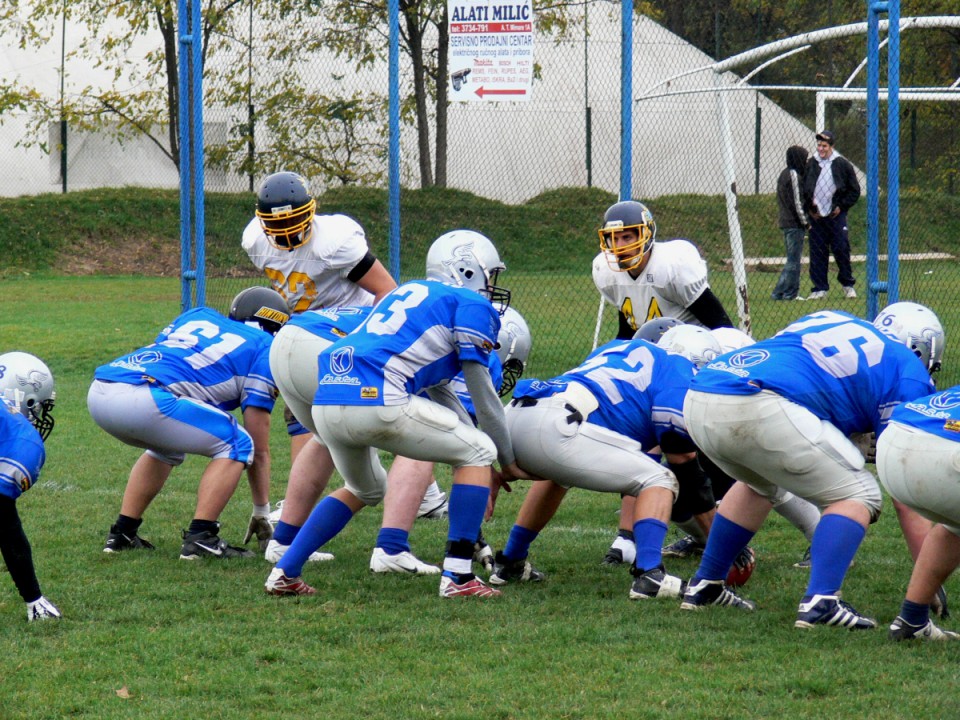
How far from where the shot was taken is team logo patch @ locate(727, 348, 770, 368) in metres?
4.49

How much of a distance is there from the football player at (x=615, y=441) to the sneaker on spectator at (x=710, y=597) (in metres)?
0.19

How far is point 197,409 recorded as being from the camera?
5695mm

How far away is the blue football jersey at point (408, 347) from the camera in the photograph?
4.79m

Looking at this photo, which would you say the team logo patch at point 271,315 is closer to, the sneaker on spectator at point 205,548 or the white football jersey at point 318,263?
the white football jersey at point 318,263

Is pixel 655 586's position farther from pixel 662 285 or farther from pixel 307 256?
pixel 307 256

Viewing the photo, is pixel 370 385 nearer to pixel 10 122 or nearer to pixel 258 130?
pixel 258 130

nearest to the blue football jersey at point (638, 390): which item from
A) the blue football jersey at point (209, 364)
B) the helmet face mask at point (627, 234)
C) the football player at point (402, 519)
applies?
the football player at point (402, 519)

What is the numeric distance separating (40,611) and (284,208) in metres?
2.47

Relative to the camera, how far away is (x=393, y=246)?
8867 millimetres

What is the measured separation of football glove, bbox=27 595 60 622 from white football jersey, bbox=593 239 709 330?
332 cm

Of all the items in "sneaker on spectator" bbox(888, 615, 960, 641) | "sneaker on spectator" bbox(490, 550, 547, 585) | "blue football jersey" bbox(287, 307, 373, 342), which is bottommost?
"sneaker on spectator" bbox(490, 550, 547, 585)

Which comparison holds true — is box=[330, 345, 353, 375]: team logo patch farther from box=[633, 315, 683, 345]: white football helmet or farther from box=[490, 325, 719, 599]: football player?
box=[633, 315, 683, 345]: white football helmet

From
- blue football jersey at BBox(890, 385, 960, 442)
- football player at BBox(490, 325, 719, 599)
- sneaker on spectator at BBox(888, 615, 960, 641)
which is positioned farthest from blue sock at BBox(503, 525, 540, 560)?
blue football jersey at BBox(890, 385, 960, 442)

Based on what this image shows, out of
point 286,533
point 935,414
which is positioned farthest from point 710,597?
point 286,533
